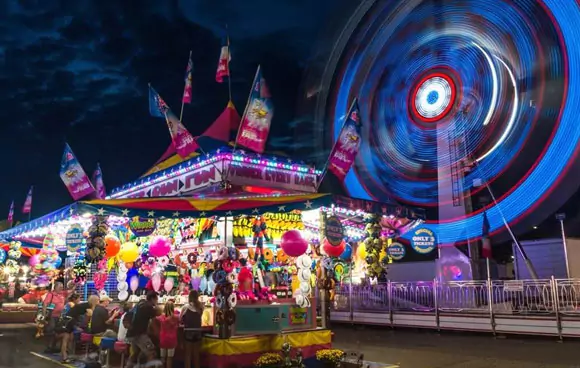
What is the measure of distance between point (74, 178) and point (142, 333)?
12.4 metres

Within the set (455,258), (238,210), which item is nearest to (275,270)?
(238,210)

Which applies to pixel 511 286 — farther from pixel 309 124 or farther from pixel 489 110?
pixel 309 124

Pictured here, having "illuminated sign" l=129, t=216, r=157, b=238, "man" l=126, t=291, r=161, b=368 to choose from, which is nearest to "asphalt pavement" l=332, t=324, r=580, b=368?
"man" l=126, t=291, r=161, b=368

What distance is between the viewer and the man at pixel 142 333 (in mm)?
8078

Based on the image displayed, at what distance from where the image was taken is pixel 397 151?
2461cm

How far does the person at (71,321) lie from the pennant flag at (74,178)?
25.5ft

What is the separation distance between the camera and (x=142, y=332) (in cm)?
812

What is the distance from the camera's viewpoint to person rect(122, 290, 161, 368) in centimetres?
808

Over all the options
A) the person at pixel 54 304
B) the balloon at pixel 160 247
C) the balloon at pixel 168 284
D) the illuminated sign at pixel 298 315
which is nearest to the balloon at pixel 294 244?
the illuminated sign at pixel 298 315

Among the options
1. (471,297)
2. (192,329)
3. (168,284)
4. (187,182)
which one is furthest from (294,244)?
(187,182)

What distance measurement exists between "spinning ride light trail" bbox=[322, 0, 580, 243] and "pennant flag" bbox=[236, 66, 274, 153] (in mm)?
10307

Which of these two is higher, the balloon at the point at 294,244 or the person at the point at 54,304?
the balloon at the point at 294,244

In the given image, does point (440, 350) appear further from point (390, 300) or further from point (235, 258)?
point (390, 300)

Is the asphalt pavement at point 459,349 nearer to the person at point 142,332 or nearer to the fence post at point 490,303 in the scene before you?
the fence post at point 490,303
